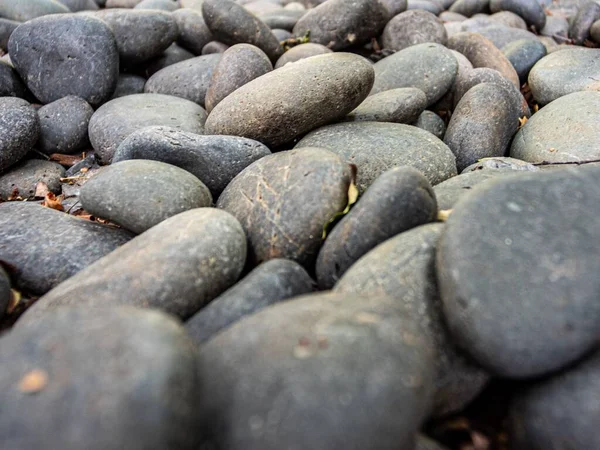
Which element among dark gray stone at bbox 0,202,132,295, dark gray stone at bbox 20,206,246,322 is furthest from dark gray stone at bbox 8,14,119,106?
dark gray stone at bbox 20,206,246,322

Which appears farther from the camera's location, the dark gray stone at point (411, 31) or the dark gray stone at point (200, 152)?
the dark gray stone at point (411, 31)

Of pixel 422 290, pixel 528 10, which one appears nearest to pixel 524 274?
pixel 422 290

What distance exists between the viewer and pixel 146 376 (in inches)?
49.5

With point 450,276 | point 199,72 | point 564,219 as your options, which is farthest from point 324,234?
point 199,72

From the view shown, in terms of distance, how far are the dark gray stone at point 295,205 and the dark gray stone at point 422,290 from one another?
437 mm

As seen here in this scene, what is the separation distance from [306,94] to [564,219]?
1667mm

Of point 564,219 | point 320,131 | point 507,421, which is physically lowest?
point 507,421

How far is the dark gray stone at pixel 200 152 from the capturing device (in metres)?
2.88

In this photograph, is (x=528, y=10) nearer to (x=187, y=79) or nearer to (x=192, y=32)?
(x=192, y=32)

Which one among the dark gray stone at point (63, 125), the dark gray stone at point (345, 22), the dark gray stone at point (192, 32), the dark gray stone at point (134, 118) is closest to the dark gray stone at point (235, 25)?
the dark gray stone at point (192, 32)

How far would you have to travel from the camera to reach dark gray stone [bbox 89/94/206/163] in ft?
12.1

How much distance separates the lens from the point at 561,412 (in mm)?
1536

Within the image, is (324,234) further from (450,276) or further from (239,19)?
(239,19)

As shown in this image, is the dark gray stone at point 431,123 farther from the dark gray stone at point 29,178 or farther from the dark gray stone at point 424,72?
the dark gray stone at point 29,178
